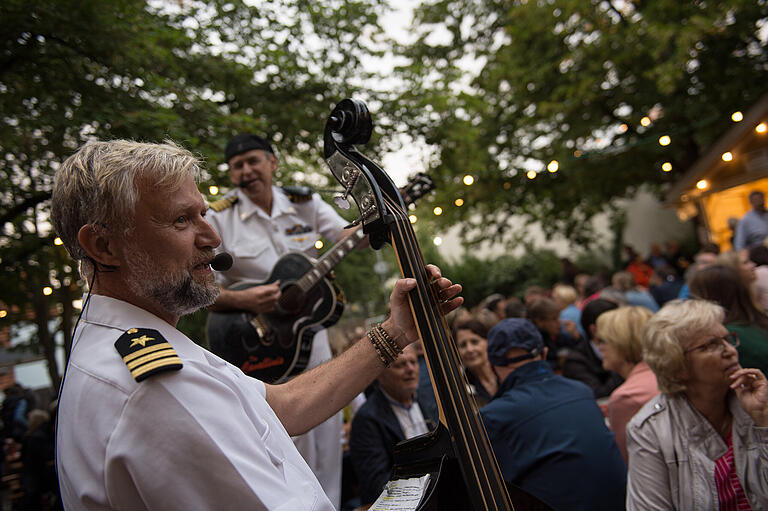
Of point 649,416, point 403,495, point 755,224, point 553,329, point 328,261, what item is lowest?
point 553,329

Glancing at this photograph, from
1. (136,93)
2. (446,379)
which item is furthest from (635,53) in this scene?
(446,379)

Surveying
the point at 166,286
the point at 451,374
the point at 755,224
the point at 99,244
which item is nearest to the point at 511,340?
the point at 451,374

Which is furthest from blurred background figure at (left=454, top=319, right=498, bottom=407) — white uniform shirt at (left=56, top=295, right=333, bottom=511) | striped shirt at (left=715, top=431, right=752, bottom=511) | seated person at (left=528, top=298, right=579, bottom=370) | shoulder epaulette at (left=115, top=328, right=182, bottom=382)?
shoulder epaulette at (left=115, top=328, right=182, bottom=382)

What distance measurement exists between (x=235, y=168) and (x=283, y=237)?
0.50 m

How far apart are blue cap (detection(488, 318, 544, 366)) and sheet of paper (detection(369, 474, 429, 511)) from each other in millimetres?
1758

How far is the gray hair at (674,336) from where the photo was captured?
2.56m

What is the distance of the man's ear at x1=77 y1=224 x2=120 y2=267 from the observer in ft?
4.90

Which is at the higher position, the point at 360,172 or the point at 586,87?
the point at 586,87

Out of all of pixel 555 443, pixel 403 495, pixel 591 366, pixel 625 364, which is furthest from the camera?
pixel 591 366

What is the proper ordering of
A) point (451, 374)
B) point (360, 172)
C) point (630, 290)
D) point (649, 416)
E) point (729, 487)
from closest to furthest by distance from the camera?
point (451, 374), point (360, 172), point (729, 487), point (649, 416), point (630, 290)

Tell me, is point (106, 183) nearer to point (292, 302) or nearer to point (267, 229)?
point (292, 302)

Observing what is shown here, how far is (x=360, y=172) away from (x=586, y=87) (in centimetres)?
1165

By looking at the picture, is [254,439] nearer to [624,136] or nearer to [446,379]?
[446,379]

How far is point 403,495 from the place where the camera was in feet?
5.19
